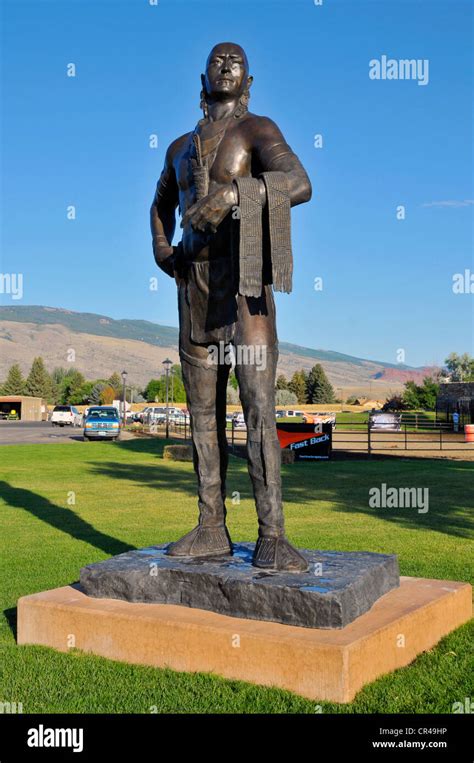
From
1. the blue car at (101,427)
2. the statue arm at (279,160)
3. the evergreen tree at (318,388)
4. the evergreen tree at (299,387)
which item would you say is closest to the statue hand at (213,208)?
the statue arm at (279,160)

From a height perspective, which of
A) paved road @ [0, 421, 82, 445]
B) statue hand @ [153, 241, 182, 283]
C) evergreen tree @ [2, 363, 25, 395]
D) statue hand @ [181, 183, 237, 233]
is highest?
evergreen tree @ [2, 363, 25, 395]

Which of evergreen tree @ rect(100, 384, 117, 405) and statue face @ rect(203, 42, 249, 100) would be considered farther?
evergreen tree @ rect(100, 384, 117, 405)

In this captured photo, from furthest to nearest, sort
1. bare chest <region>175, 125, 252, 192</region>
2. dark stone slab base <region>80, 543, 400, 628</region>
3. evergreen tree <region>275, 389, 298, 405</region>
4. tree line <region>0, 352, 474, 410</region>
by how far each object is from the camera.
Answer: tree line <region>0, 352, 474, 410</region> → evergreen tree <region>275, 389, 298, 405</region> → bare chest <region>175, 125, 252, 192</region> → dark stone slab base <region>80, 543, 400, 628</region>

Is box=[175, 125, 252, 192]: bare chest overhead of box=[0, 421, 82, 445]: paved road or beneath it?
overhead

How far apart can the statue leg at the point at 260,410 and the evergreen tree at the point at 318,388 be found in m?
92.4

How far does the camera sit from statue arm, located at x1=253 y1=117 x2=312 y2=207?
4824 mm

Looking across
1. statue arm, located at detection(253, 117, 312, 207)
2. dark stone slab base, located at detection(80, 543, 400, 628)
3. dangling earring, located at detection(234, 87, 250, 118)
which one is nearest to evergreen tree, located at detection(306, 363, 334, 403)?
dangling earring, located at detection(234, 87, 250, 118)

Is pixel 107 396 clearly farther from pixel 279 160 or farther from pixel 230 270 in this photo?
pixel 279 160

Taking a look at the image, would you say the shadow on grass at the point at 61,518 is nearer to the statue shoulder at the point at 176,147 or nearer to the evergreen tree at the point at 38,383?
the statue shoulder at the point at 176,147

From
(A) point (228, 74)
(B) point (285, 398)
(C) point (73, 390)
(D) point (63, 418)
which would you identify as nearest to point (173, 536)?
(A) point (228, 74)

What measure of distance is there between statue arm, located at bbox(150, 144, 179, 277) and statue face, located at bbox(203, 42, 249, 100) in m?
0.56

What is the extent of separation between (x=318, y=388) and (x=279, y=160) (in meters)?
94.8

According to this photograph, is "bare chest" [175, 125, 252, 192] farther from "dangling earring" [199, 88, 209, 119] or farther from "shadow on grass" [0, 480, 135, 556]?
"shadow on grass" [0, 480, 135, 556]

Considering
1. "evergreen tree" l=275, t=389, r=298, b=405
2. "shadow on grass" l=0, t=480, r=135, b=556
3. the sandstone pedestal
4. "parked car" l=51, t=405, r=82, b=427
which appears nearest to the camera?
the sandstone pedestal
